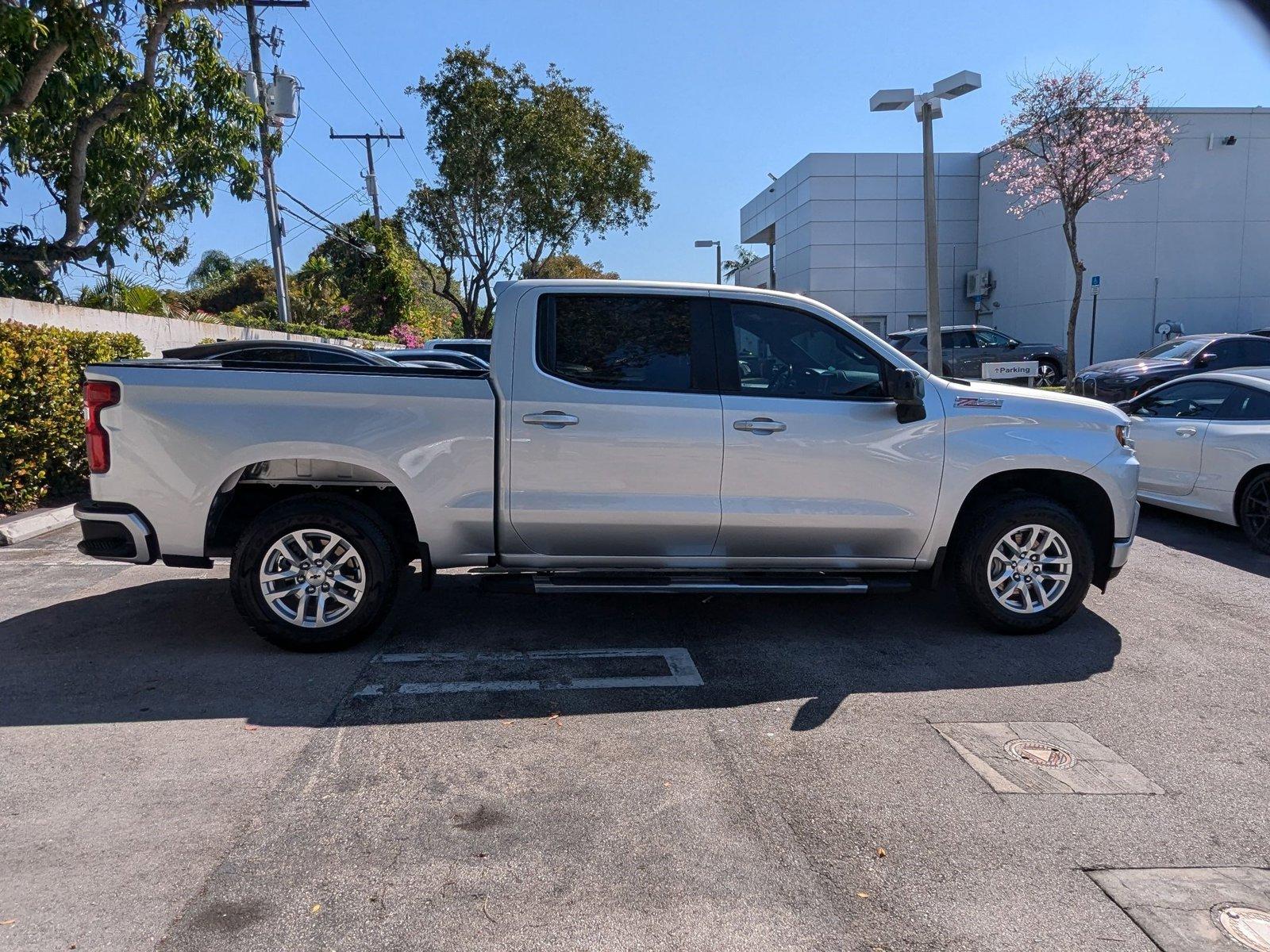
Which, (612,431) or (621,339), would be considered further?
(621,339)

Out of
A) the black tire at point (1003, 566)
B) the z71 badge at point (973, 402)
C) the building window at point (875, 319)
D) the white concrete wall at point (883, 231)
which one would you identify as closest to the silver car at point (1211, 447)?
the black tire at point (1003, 566)

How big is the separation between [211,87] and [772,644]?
11.5 meters

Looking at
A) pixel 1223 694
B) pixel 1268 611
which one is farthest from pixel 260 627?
pixel 1268 611

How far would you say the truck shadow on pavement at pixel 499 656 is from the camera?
4.69 metres

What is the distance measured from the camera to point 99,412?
518cm

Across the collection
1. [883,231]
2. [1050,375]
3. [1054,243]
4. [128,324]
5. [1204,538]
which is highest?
[883,231]

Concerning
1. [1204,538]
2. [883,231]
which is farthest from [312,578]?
[883,231]

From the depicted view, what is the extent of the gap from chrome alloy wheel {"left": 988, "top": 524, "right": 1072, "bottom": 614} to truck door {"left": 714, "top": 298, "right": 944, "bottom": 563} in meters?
0.52

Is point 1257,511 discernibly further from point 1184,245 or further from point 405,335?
point 405,335

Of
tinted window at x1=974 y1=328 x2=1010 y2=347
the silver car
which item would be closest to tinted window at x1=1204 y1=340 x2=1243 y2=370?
tinted window at x1=974 y1=328 x2=1010 y2=347

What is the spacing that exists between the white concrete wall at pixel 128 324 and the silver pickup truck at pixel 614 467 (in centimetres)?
725

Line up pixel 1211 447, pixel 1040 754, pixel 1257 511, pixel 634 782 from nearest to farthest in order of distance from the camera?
pixel 634 782 < pixel 1040 754 < pixel 1257 511 < pixel 1211 447

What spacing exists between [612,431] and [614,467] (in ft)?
0.67

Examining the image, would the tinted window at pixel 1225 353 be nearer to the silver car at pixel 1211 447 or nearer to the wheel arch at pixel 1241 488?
the silver car at pixel 1211 447
